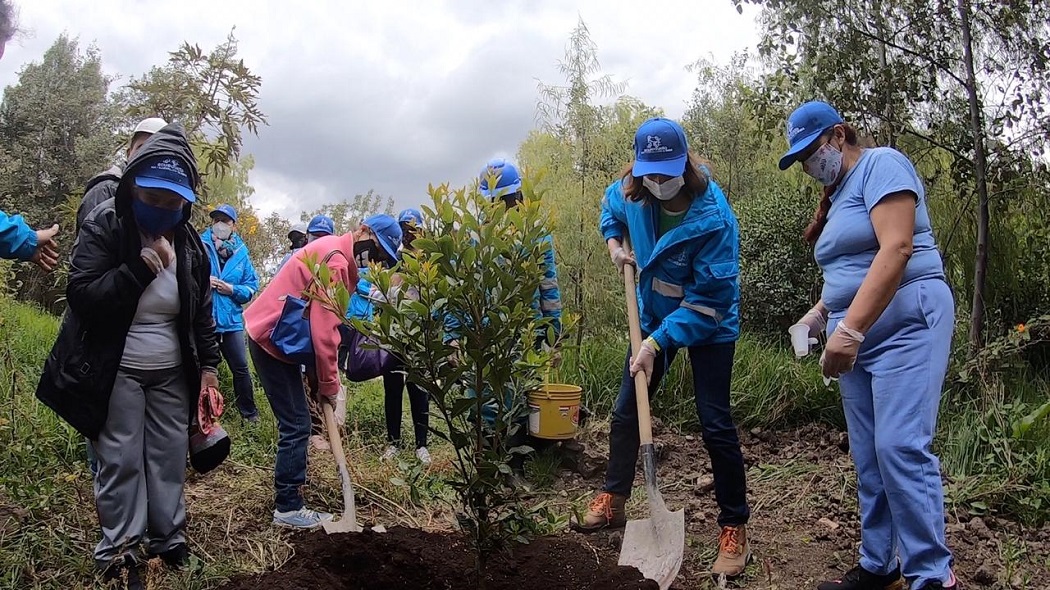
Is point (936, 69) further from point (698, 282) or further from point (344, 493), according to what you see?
point (344, 493)

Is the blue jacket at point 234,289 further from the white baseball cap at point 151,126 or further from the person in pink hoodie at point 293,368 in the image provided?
the white baseball cap at point 151,126

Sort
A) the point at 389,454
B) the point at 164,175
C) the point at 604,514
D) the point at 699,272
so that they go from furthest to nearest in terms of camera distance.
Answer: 1. the point at 389,454
2. the point at 604,514
3. the point at 699,272
4. the point at 164,175

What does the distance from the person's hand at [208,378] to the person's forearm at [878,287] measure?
2.54m

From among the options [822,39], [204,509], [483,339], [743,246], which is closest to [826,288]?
[483,339]

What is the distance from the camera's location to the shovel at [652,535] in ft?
8.92

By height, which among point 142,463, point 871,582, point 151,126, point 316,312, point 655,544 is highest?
point 151,126

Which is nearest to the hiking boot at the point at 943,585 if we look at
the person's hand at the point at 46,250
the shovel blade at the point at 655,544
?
the shovel blade at the point at 655,544

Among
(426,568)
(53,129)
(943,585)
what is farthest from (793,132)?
(53,129)

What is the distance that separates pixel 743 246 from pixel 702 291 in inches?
211

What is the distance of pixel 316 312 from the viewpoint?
3.40m

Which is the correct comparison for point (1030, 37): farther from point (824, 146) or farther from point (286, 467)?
point (286, 467)

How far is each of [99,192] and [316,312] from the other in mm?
1023

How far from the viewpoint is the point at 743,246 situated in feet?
26.4

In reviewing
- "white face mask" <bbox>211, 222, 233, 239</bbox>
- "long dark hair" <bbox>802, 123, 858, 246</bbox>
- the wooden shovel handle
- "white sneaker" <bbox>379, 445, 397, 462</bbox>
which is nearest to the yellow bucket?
"white sneaker" <bbox>379, 445, 397, 462</bbox>
